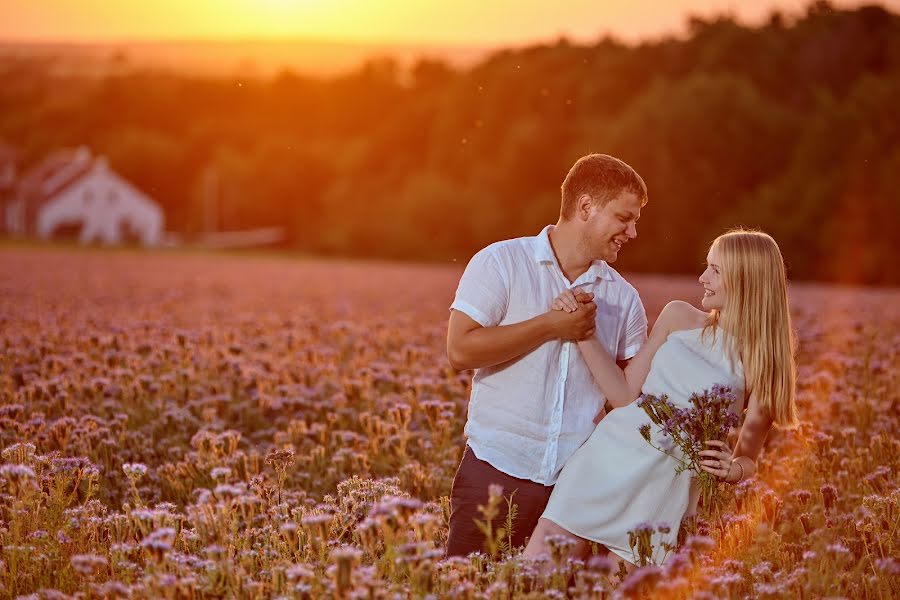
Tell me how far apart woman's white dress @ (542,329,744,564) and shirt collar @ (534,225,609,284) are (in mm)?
573

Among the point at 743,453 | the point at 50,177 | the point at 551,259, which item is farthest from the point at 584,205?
the point at 50,177

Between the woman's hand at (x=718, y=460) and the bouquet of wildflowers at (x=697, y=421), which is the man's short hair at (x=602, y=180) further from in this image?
the woman's hand at (x=718, y=460)

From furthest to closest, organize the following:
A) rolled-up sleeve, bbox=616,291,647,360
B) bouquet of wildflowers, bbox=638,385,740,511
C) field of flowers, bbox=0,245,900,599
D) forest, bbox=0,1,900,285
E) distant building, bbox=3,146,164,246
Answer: distant building, bbox=3,146,164,246
forest, bbox=0,1,900,285
rolled-up sleeve, bbox=616,291,647,360
bouquet of wildflowers, bbox=638,385,740,511
field of flowers, bbox=0,245,900,599

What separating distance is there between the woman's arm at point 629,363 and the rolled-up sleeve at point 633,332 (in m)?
0.13

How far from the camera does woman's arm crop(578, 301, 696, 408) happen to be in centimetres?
510

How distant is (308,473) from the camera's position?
22.0 feet

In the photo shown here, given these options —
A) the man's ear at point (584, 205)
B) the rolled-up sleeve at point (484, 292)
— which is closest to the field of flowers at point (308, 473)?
the rolled-up sleeve at point (484, 292)

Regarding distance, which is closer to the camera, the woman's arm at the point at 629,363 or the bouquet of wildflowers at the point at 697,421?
the bouquet of wildflowers at the point at 697,421

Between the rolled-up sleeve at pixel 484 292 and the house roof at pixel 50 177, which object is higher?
the house roof at pixel 50 177

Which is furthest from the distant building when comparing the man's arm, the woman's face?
the woman's face

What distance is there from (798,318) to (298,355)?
8.65 m

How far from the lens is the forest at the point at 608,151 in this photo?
2055 inches

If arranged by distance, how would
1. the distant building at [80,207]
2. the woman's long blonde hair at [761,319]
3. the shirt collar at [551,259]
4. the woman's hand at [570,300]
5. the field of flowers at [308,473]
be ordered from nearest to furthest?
the field of flowers at [308,473]
the woman's hand at [570,300]
the woman's long blonde hair at [761,319]
the shirt collar at [551,259]
the distant building at [80,207]

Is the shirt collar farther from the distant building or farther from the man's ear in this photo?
the distant building
